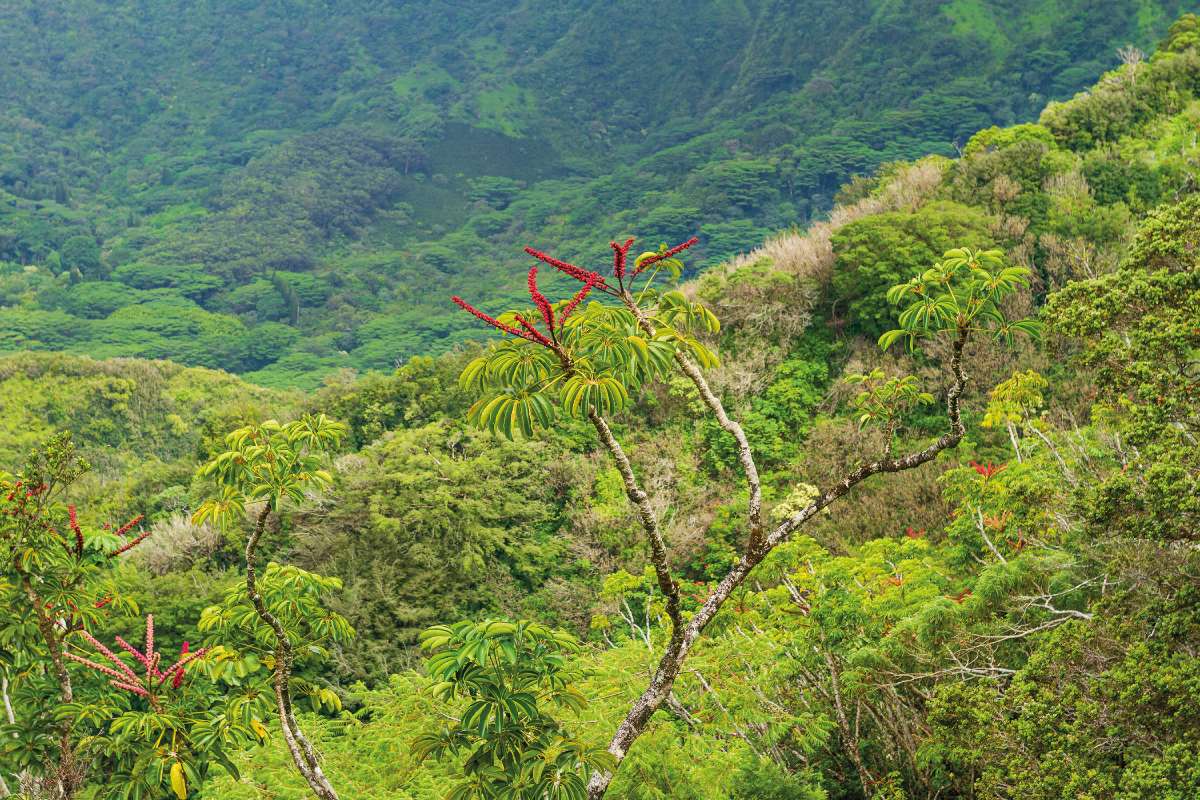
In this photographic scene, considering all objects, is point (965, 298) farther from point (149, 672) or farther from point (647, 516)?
point (149, 672)

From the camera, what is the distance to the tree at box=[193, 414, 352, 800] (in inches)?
157

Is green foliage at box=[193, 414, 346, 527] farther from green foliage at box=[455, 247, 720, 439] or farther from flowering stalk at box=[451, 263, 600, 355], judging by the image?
flowering stalk at box=[451, 263, 600, 355]

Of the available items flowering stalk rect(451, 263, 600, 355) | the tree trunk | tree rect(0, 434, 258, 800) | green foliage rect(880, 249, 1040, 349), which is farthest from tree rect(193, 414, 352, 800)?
green foliage rect(880, 249, 1040, 349)

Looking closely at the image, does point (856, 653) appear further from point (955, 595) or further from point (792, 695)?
point (955, 595)

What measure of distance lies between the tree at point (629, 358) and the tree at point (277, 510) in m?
1.03

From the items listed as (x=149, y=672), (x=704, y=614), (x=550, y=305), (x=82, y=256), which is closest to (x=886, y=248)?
(x=704, y=614)

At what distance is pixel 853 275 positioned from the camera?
60.8ft

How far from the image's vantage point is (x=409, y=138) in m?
124

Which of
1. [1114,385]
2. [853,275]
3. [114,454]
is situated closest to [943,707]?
[1114,385]

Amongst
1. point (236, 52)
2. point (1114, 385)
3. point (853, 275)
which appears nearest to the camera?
point (1114, 385)

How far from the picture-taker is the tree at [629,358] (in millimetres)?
3291

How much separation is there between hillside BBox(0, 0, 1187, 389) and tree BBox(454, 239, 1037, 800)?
5751 cm

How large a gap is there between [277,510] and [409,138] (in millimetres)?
127085

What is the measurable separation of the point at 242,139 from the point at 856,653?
140 m
